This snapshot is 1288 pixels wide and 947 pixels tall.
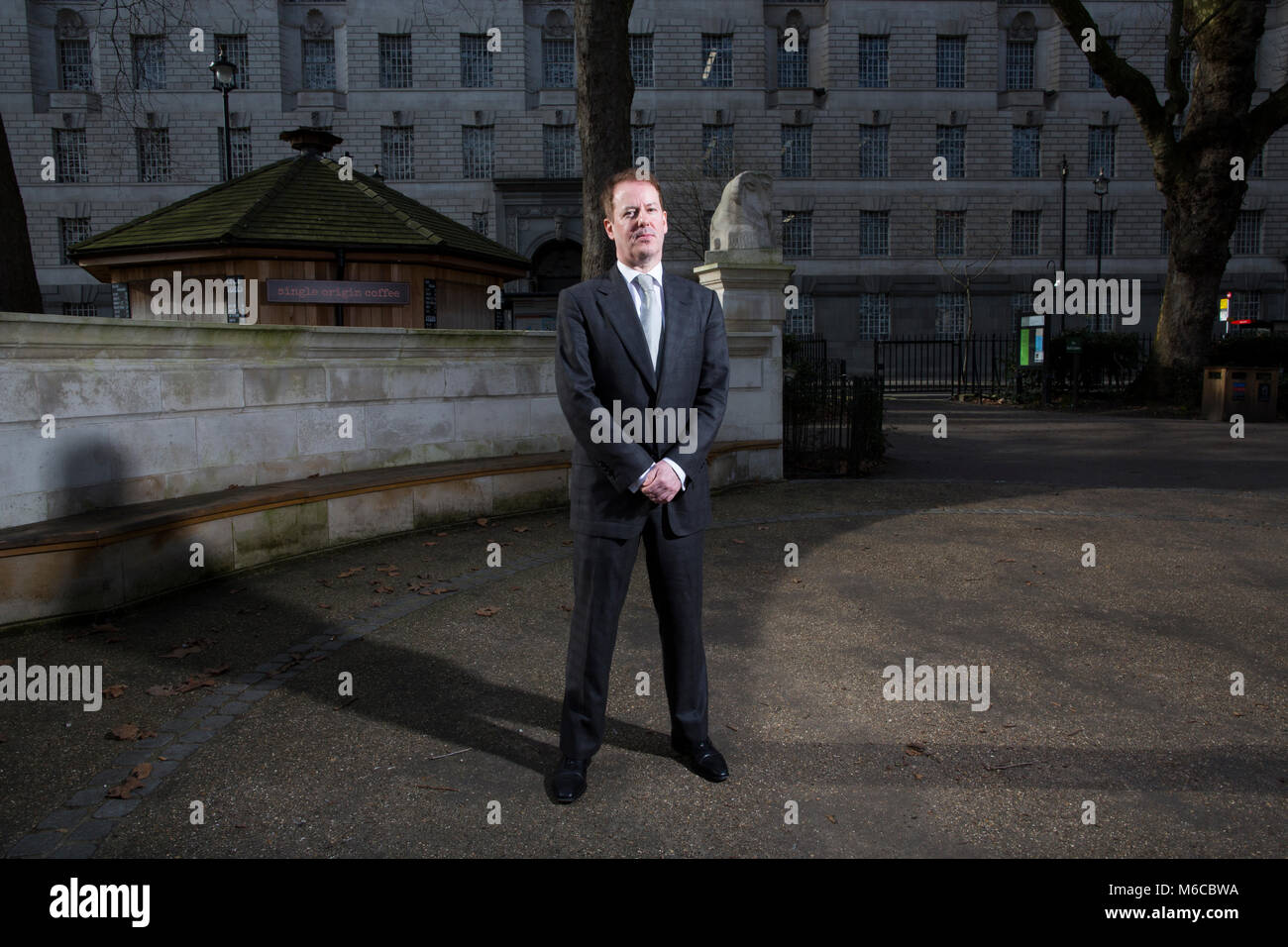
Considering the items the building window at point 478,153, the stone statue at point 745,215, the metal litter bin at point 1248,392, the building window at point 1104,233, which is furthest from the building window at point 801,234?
the stone statue at point 745,215

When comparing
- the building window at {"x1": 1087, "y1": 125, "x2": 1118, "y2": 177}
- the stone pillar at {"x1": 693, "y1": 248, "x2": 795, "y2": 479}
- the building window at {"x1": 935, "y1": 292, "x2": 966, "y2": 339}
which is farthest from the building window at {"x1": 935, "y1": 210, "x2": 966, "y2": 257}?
the stone pillar at {"x1": 693, "y1": 248, "x2": 795, "y2": 479}

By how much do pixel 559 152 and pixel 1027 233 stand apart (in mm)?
21044

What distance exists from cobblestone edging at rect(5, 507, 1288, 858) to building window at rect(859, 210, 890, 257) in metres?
38.1

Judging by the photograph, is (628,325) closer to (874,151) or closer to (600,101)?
(600,101)

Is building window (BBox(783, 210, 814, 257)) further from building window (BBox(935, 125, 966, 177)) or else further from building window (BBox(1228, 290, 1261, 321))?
building window (BBox(1228, 290, 1261, 321))

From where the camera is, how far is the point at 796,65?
42188mm

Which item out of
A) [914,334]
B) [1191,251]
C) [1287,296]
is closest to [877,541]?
[1191,251]

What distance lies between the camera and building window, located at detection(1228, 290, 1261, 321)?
4366 centimetres

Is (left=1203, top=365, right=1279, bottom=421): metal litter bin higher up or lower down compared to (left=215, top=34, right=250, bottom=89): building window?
lower down

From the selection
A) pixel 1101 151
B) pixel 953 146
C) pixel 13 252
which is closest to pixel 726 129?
pixel 953 146

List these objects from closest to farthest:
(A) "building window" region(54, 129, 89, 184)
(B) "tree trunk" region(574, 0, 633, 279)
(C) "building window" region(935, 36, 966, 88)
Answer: (B) "tree trunk" region(574, 0, 633, 279) < (A) "building window" region(54, 129, 89, 184) < (C) "building window" region(935, 36, 966, 88)

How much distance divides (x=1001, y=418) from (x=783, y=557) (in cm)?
1452

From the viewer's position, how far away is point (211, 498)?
23.7ft

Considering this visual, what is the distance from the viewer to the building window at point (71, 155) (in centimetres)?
3984
